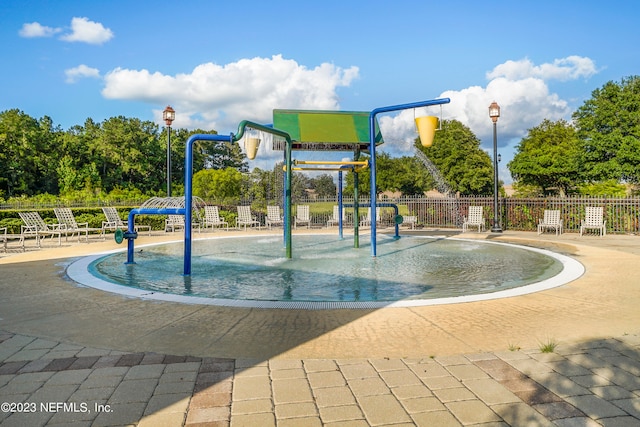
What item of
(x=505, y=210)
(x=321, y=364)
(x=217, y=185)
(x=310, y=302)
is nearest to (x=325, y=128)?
(x=310, y=302)

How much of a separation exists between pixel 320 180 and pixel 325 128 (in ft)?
33.6

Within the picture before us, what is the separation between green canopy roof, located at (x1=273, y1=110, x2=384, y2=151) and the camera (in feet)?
36.9

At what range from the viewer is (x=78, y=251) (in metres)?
11.6

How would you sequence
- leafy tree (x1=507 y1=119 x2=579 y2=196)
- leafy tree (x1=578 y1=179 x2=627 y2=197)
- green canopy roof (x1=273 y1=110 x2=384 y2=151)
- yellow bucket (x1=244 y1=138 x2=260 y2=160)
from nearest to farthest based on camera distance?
yellow bucket (x1=244 y1=138 x2=260 y2=160) → green canopy roof (x1=273 y1=110 x2=384 y2=151) → leafy tree (x1=578 y1=179 x2=627 y2=197) → leafy tree (x1=507 y1=119 x2=579 y2=196)

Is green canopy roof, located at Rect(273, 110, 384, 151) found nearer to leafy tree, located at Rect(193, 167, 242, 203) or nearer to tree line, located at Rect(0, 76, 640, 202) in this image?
tree line, located at Rect(0, 76, 640, 202)

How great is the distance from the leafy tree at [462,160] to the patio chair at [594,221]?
27.9 metres

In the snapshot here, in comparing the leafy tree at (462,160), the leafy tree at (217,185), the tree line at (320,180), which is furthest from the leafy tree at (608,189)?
the leafy tree at (217,185)

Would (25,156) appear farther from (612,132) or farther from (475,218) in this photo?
(612,132)

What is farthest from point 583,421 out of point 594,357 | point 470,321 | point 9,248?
point 9,248

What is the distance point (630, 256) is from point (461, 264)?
13.9 ft

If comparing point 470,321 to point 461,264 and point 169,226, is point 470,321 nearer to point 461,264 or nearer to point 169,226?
point 461,264

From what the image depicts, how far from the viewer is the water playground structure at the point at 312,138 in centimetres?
859

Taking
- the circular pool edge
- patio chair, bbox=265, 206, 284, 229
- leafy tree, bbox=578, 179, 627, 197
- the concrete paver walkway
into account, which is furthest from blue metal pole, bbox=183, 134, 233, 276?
leafy tree, bbox=578, 179, 627, 197

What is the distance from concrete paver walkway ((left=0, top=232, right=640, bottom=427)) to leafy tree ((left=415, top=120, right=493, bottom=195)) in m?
40.6
